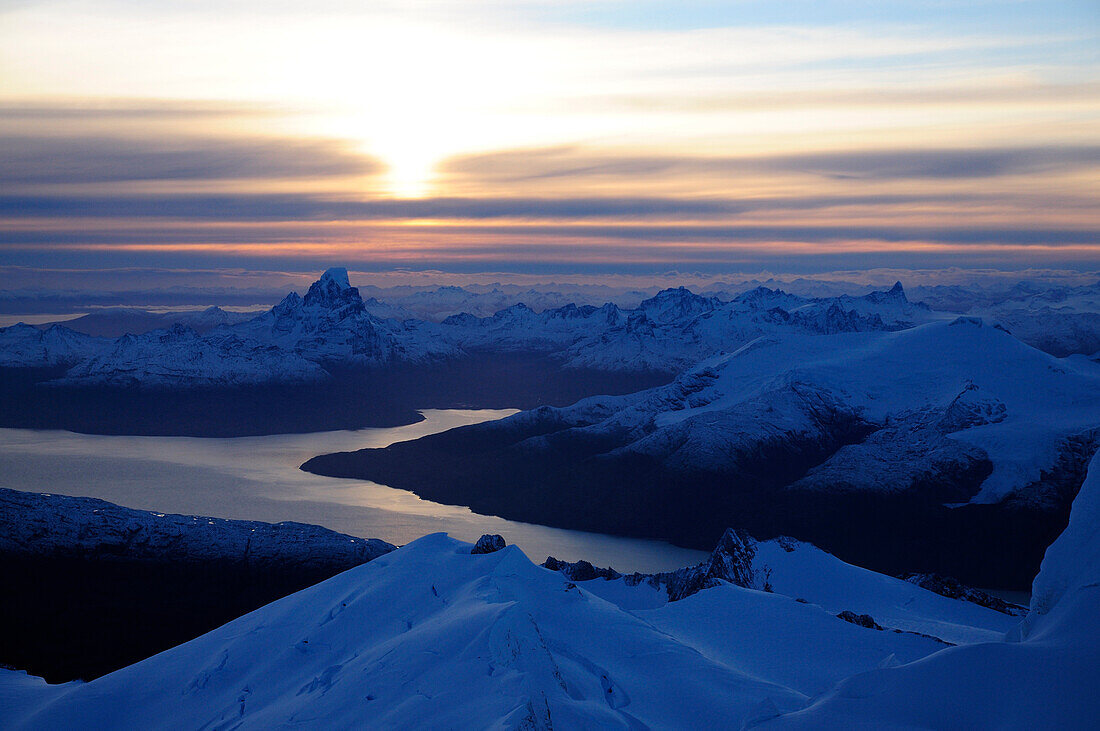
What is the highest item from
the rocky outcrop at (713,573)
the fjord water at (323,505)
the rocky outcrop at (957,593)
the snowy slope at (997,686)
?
the snowy slope at (997,686)

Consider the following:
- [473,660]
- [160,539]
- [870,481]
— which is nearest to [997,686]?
[473,660]

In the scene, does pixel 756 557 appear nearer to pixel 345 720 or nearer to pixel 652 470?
pixel 345 720

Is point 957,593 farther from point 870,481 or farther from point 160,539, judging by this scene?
point 870,481

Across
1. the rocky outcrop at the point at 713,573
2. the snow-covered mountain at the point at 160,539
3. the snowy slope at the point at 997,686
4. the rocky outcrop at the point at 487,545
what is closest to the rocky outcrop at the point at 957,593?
the rocky outcrop at the point at 713,573

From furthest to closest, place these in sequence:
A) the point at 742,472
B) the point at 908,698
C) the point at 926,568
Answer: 1. the point at 742,472
2. the point at 926,568
3. the point at 908,698

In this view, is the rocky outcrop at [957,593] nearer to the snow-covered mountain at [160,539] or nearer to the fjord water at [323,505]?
the snow-covered mountain at [160,539]

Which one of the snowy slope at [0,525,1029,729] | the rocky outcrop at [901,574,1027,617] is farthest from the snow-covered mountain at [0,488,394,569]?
the rocky outcrop at [901,574,1027,617]

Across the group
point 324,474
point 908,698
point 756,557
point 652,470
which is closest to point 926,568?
point 652,470

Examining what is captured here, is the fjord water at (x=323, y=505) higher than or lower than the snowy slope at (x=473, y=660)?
lower
